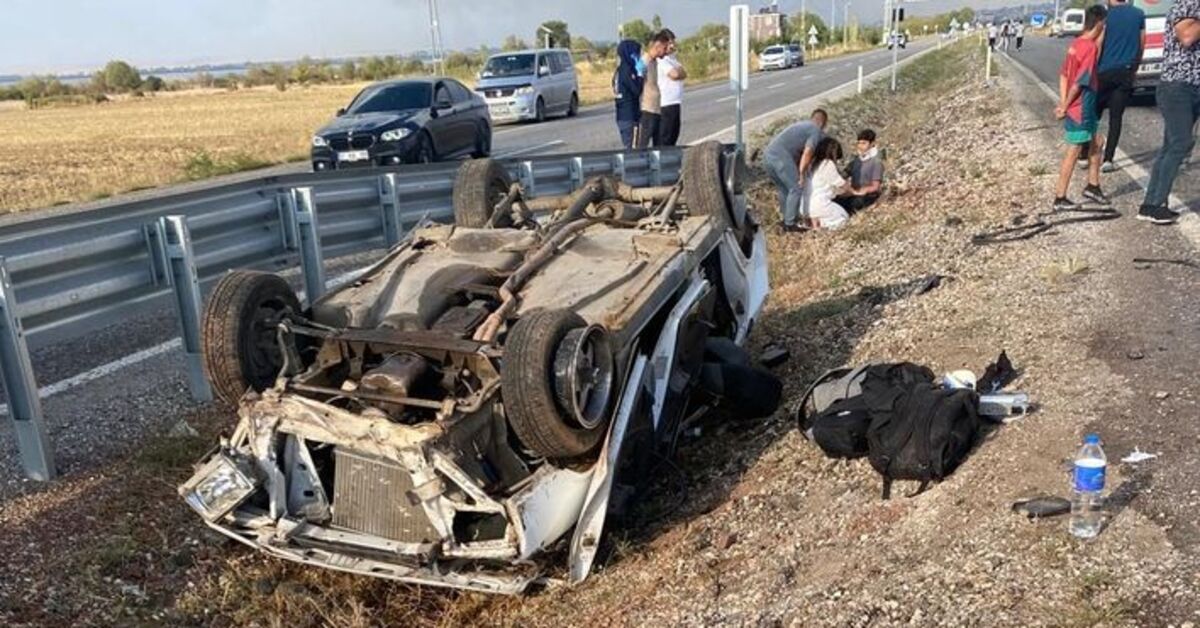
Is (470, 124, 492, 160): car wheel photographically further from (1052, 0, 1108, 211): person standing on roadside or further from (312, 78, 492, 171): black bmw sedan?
(1052, 0, 1108, 211): person standing on roadside

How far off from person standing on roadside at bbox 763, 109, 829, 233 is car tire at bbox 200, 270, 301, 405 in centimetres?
620

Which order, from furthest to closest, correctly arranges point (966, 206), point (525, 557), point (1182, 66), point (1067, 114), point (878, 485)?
point (966, 206) → point (1067, 114) → point (1182, 66) → point (878, 485) → point (525, 557)

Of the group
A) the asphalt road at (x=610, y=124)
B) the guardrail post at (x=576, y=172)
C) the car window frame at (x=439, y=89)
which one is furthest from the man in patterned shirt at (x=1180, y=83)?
the car window frame at (x=439, y=89)

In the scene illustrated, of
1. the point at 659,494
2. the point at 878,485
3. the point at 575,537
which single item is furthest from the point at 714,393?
the point at 575,537

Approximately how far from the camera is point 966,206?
369 inches

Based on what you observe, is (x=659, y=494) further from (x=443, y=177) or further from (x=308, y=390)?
(x=443, y=177)

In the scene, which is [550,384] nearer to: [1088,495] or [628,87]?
[1088,495]

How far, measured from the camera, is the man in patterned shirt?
6.70 m

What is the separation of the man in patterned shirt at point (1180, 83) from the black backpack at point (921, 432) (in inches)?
153

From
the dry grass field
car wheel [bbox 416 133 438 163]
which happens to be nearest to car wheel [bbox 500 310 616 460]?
car wheel [bbox 416 133 438 163]

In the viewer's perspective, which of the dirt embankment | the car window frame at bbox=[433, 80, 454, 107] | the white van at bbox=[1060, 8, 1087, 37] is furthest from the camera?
the white van at bbox=[1060, 8, 1087, 37]

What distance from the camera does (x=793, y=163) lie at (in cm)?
961

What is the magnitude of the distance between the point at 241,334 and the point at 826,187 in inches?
270

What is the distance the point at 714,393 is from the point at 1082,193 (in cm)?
522
